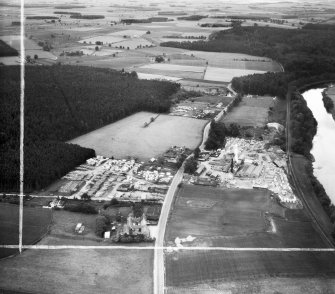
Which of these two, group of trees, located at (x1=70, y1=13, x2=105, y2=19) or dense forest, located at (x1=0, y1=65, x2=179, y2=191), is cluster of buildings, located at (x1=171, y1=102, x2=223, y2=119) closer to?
dense forest, located at (x1=0, y1=65, x2=179, y2=191)

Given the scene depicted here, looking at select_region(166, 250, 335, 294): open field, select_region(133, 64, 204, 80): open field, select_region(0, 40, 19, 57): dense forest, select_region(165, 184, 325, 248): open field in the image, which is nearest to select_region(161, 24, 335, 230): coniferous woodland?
select_region(133, 64, 204, 80): open field

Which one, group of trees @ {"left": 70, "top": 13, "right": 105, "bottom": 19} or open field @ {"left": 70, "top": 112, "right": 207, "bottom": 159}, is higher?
group of trees @ {"left": 70, "top": 13, "right": 105, "bottom": 19}

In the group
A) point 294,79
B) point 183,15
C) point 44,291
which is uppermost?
point 183,15

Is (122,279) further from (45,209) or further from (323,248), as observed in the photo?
(323,248)

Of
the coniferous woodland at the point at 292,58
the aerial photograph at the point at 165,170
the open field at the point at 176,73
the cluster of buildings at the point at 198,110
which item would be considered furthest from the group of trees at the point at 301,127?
the open field at the point at 176,73

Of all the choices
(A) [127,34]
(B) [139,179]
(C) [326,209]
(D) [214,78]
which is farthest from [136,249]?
(A) [127,34]

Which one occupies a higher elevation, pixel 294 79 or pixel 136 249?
pixel 294 79

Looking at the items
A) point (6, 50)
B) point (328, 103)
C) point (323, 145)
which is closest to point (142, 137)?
point (6, 50)
